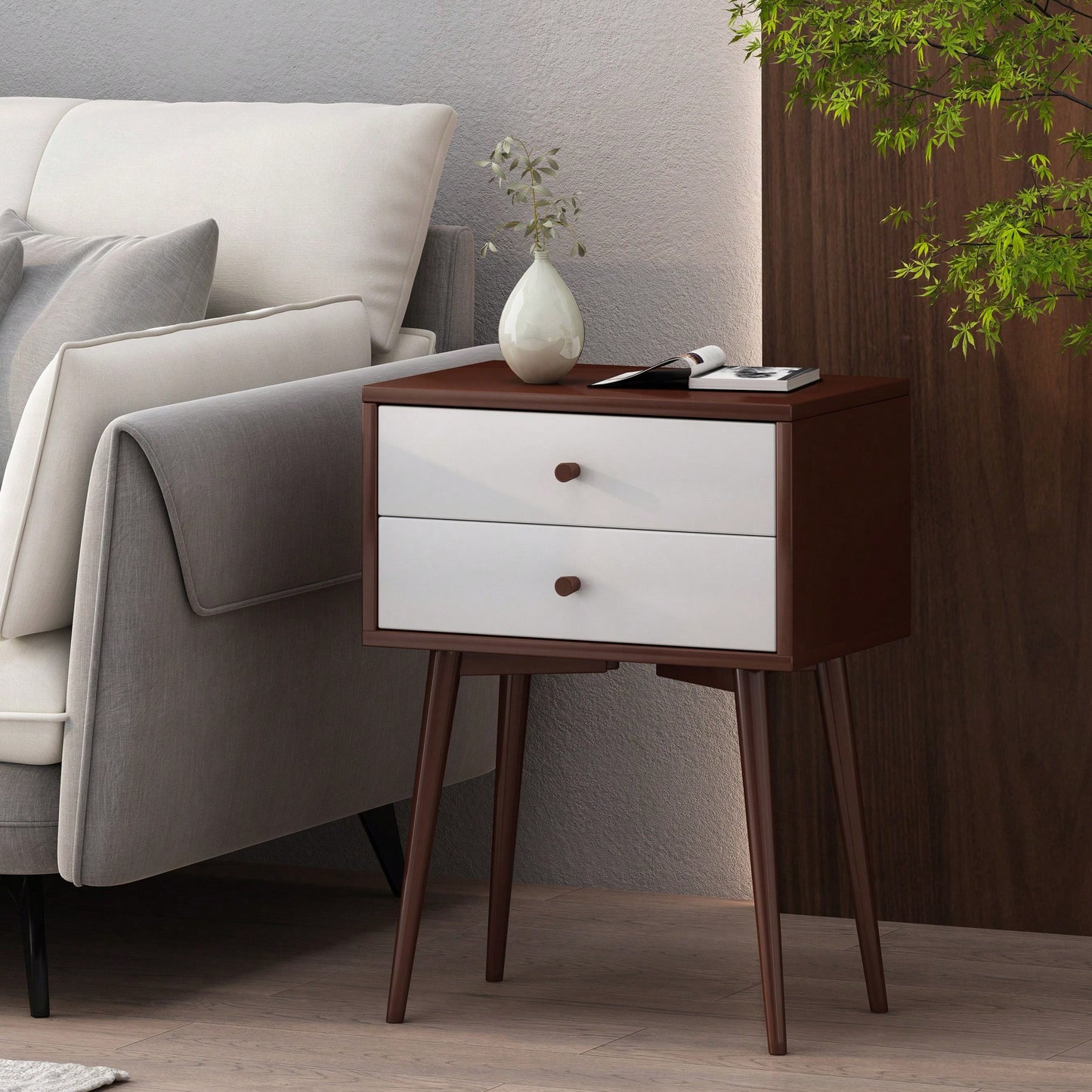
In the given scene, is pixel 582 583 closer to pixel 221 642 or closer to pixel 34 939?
pixel 221 642

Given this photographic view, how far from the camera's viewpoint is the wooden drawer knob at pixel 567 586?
6.20 ft

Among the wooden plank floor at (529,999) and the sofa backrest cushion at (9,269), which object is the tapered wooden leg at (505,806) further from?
the sofa backrest cushion at (9,269)

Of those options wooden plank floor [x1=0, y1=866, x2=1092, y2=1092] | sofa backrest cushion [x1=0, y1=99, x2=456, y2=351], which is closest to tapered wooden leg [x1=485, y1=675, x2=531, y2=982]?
wooden plank floor [x1=0, y1=866, x2=1092, y2=1092]

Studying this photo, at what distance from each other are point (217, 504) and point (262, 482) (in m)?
0.07

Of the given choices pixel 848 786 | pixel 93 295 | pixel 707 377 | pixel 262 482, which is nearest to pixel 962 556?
pixel 848 786

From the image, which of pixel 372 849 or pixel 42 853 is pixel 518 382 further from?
pixel 372 849

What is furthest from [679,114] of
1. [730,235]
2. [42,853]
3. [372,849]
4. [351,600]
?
[42,853]

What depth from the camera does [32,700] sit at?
1.93 meters

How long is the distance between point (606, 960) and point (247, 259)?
0.95m

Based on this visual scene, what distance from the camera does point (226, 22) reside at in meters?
2.72

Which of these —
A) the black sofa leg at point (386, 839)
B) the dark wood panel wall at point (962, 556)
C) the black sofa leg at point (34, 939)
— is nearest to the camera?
the black sofa leg at point (34, 939)

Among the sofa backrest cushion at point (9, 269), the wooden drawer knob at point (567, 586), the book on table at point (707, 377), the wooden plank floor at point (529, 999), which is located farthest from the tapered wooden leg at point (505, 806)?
the sofa backrest cushion at point (9, 269)

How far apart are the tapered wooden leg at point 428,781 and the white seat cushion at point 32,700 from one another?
36cm

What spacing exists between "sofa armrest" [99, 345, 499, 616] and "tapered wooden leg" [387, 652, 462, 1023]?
8.1 inches
